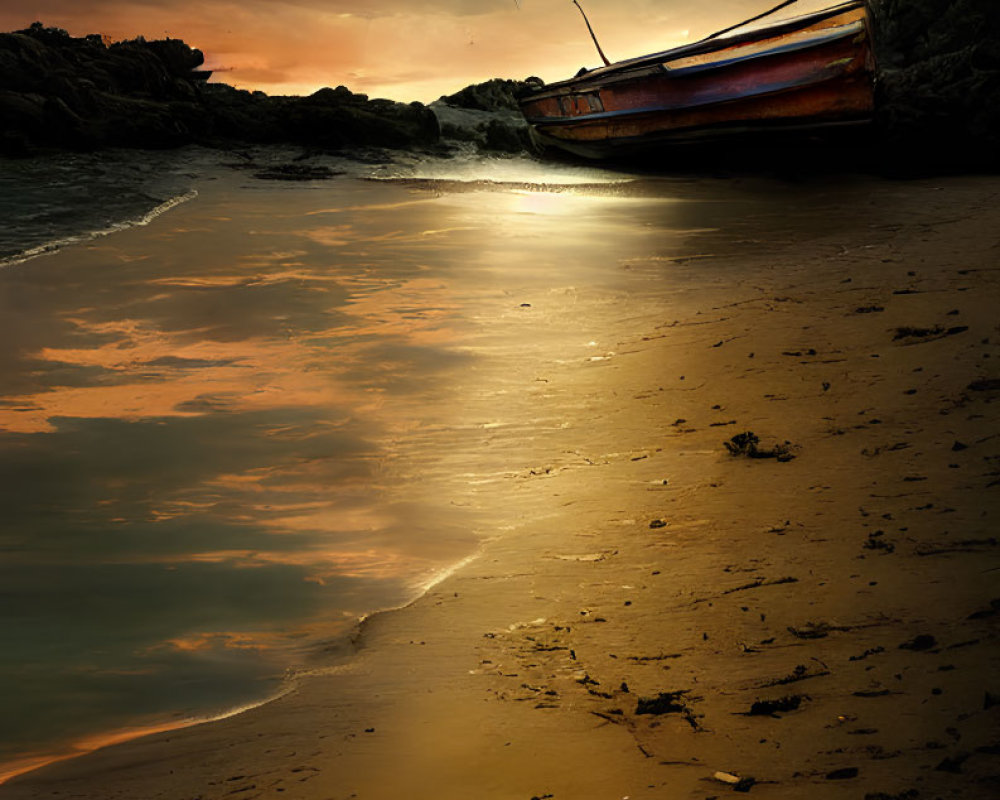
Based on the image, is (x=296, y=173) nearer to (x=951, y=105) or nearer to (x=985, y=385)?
(x=951, y=105)

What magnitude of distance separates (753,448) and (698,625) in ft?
4.98

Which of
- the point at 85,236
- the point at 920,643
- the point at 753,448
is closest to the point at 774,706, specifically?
the point at 920,643

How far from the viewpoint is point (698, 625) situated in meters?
2.96

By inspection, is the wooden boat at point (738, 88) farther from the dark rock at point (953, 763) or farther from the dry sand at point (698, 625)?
the dark rock at point (953, 763)

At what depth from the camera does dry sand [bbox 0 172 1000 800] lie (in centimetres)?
228

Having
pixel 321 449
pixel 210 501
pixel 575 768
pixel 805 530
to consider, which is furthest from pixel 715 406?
pixel 575 768

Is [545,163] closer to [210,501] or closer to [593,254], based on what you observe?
[593,254]

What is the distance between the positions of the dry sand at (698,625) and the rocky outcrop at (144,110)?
693 inches

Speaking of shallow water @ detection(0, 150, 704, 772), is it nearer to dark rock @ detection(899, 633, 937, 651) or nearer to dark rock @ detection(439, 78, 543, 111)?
dark rock @ detection(899, 633, 937, 651)

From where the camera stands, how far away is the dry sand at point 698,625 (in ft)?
7.48

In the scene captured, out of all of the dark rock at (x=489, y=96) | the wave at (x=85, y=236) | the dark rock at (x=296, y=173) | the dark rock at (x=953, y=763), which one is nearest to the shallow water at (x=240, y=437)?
the wave at (x=85, y=236)

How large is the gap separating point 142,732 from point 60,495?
206cm

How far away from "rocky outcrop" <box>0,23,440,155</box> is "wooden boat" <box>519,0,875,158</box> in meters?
5.22

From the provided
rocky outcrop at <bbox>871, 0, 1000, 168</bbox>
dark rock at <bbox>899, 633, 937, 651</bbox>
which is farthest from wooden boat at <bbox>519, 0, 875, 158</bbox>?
dark rock at <bbox>899, 633, 937, 651</bbox>
